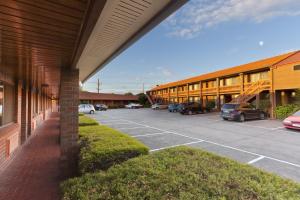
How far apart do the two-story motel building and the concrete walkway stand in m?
19.9

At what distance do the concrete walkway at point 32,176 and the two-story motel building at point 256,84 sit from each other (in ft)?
65.3

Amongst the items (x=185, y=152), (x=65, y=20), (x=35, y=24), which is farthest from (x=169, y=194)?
(x=35, y=24)

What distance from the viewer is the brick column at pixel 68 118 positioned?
193 inches

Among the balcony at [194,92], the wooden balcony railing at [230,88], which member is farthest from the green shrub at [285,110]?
the balcony at [194,92]

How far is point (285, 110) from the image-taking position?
16203 mm

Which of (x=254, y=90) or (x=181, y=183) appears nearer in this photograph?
(x=181, y=183)

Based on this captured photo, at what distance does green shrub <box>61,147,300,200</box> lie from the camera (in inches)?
83.6

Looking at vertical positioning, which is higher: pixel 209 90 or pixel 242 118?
pixel 209 90

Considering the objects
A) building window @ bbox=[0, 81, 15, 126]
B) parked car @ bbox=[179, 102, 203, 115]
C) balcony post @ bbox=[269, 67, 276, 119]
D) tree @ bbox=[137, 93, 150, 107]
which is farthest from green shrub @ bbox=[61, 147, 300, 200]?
tree @ bbox=[137, 93, 150, 107]

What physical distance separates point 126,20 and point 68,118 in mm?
3697

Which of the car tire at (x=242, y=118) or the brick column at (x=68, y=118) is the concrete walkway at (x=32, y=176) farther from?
the car tire at (x=242, y=118)

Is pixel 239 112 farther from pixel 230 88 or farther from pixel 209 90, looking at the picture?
pixel 209 90

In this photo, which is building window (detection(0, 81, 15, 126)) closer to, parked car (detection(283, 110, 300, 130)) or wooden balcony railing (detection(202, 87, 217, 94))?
parked car (detection(283, 110, 300, 130))

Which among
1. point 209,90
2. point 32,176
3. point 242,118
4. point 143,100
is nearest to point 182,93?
point 209,90
